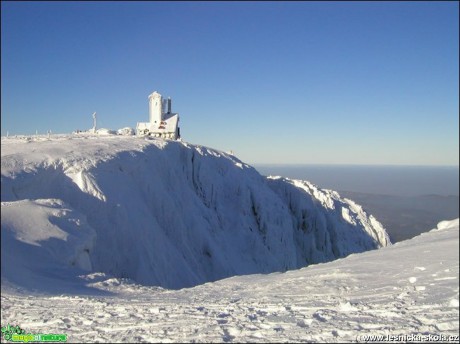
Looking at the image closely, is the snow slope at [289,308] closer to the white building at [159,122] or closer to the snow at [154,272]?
the snow at [154,272]

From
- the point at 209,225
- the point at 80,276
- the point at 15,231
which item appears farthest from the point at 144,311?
the point at 209,225

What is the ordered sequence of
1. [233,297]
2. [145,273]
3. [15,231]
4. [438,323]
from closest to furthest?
[438,323]
[233,297]
[15,231]
[145,273]

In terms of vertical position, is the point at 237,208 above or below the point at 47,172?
below

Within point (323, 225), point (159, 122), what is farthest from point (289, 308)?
point (323, 225)

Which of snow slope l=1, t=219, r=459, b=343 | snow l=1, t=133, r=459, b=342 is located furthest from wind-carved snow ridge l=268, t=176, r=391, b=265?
snow slope l=1, t=219, r=459, b=343

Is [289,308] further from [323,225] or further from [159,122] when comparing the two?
[323,225]

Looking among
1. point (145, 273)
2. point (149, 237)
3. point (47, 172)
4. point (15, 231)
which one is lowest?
point (145, 273)

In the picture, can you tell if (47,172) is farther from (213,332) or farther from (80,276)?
(213,332)
